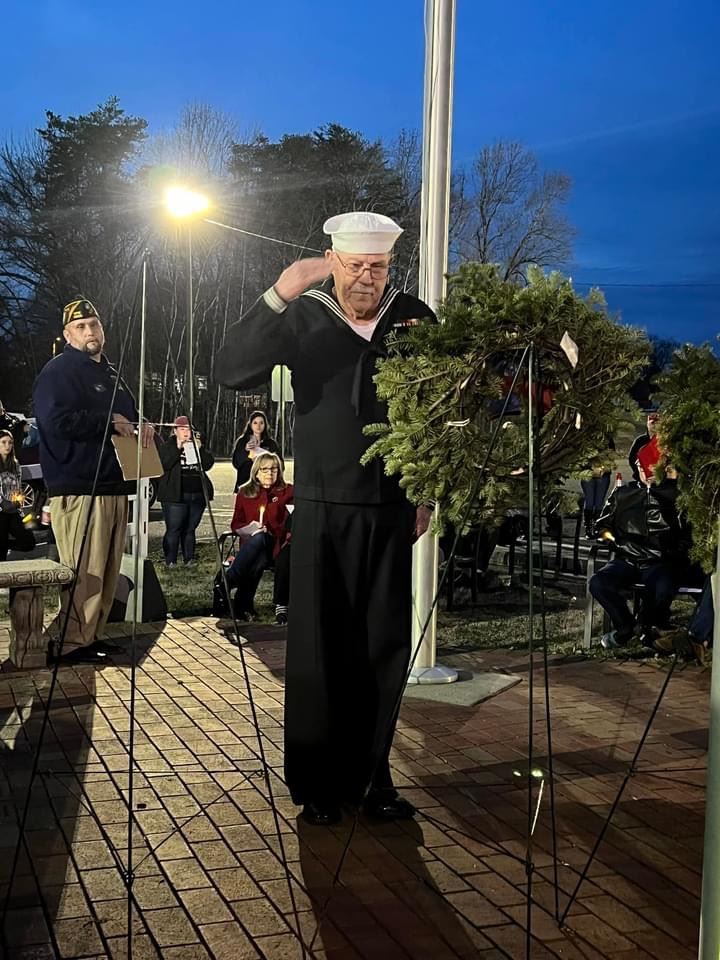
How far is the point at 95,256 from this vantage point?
232 inches

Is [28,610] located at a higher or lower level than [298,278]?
lower

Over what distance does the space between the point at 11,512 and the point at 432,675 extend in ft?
9.54

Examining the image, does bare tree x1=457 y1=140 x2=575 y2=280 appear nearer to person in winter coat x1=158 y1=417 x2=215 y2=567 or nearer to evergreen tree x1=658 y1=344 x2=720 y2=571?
person in winter coat x1=158 y1=417 x2=215 y2=567

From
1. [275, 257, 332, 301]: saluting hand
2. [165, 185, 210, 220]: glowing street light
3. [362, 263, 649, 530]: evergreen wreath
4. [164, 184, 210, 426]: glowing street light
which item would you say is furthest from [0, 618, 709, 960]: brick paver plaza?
[165, 185, 210, 220]: glowing street light

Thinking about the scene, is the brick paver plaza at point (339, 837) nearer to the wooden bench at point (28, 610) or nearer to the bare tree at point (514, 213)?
the wooden bench at point (28, 610)

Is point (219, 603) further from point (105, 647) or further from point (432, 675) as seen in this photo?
point (432, 675)

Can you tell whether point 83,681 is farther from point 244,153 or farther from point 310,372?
point 244,153

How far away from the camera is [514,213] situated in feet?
22.7

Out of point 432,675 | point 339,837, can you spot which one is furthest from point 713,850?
point 432,675

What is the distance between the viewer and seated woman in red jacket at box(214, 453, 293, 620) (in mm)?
6887

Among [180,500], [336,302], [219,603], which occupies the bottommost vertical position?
[219,603]

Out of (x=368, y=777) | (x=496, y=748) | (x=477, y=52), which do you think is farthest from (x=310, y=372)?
(x=477, y=52)

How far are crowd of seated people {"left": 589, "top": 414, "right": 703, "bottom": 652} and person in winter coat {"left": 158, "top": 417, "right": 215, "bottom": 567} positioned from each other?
258 cm

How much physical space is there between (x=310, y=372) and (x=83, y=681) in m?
2.69
